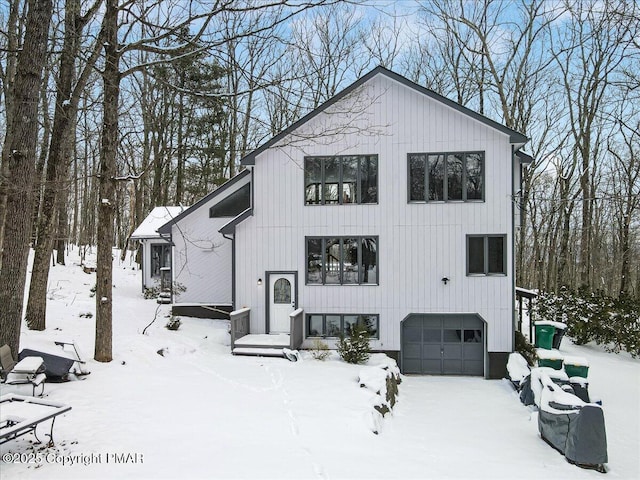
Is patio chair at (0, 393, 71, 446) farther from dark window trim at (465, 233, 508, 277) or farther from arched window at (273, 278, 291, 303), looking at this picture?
dark window trim at (465, 233, 508, 277)

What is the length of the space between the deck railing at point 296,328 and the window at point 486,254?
16.1 feet

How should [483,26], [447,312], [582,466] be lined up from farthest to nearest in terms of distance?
1. [483,26]
2. [447,312]
3. [582,466]

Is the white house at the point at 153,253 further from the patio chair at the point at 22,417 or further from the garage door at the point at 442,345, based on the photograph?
the patio chair at the point at 22,417

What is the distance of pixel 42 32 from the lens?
7.55 m

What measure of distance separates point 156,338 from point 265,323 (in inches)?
119

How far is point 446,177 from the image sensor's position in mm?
12477

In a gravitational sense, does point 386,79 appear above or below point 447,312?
above

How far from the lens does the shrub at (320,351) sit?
11430 mm

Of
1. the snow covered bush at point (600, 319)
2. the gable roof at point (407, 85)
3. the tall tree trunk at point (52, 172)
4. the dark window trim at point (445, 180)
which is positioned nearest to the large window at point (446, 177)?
the dark window trim at point (445, 180)

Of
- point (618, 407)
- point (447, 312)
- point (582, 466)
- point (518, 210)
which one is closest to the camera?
point (582, 466)

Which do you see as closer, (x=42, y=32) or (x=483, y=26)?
(x=42, y=32)

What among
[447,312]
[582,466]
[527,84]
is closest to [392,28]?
[527,84]

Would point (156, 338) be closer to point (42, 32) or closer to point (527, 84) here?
point (42, 32)

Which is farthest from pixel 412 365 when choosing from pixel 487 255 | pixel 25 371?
pixel 25 371
